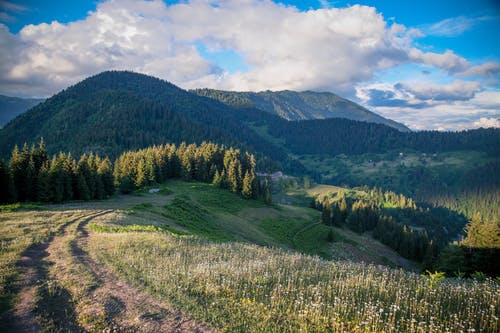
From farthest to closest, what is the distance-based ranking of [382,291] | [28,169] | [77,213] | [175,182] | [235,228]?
[175,182]
[235,228]
[28,169]
[77,213]
[382,291]

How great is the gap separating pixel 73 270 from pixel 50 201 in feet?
151

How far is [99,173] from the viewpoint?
6812 centimetres

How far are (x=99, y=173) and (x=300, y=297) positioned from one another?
2685 inches

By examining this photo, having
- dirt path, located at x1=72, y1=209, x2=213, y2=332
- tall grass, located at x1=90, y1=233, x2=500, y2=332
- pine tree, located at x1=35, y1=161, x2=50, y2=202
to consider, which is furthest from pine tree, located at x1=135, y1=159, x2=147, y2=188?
dirt path, located at x1=72, y1=209, x2=213, y2=332

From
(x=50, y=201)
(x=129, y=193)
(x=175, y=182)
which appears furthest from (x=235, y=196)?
(x=50, y=201)

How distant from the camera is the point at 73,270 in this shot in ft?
54.7

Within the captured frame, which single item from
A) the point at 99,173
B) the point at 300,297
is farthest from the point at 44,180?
the point at 300,297

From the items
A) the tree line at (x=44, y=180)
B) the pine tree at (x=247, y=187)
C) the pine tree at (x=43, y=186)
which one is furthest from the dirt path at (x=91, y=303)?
the pine tree at (x=247, y=187)

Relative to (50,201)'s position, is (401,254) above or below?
below

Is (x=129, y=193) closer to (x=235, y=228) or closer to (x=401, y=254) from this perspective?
(x=235, y=228)

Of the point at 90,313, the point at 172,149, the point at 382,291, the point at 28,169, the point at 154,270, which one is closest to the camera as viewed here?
the point at 90,313

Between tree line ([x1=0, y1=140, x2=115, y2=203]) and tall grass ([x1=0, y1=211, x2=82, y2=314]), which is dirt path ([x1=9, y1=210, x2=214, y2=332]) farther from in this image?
tree line ([x1=0, y1=140, x2=115, y2=203])

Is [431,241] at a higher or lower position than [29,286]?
lower

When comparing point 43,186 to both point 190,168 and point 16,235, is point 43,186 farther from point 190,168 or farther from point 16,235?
point 190,168
